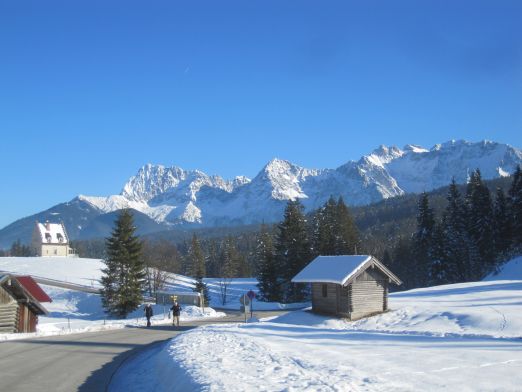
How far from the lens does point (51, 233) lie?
117 metres

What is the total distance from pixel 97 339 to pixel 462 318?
72.7 feet

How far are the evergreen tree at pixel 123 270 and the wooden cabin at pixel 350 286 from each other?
18265 mm

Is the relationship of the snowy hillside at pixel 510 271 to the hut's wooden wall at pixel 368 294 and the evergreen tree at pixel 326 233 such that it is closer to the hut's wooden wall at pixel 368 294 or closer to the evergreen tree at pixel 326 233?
the evergreen tree at pixel 326 233

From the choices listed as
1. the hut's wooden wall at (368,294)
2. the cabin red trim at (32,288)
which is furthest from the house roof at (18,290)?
the hut's wooden wall at (368,294)

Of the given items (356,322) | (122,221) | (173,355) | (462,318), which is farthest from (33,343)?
(122,221)

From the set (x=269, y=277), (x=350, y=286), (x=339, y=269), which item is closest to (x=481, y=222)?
(x=269, y=277)

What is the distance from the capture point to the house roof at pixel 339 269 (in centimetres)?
3803

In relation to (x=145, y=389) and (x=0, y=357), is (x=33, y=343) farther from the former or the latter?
(x=145, y=389)

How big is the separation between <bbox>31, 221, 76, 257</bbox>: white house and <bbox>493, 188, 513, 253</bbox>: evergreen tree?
295ft

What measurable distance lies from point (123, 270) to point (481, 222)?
157ft

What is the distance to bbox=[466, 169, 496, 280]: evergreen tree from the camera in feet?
232

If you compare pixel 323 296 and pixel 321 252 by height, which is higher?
pixel 321 252

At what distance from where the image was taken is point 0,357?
18516 millimetres

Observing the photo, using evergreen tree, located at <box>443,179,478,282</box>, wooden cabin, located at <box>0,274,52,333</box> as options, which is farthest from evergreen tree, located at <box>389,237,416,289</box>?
wooden cabin, located at <box>0,274,52,333</box>
